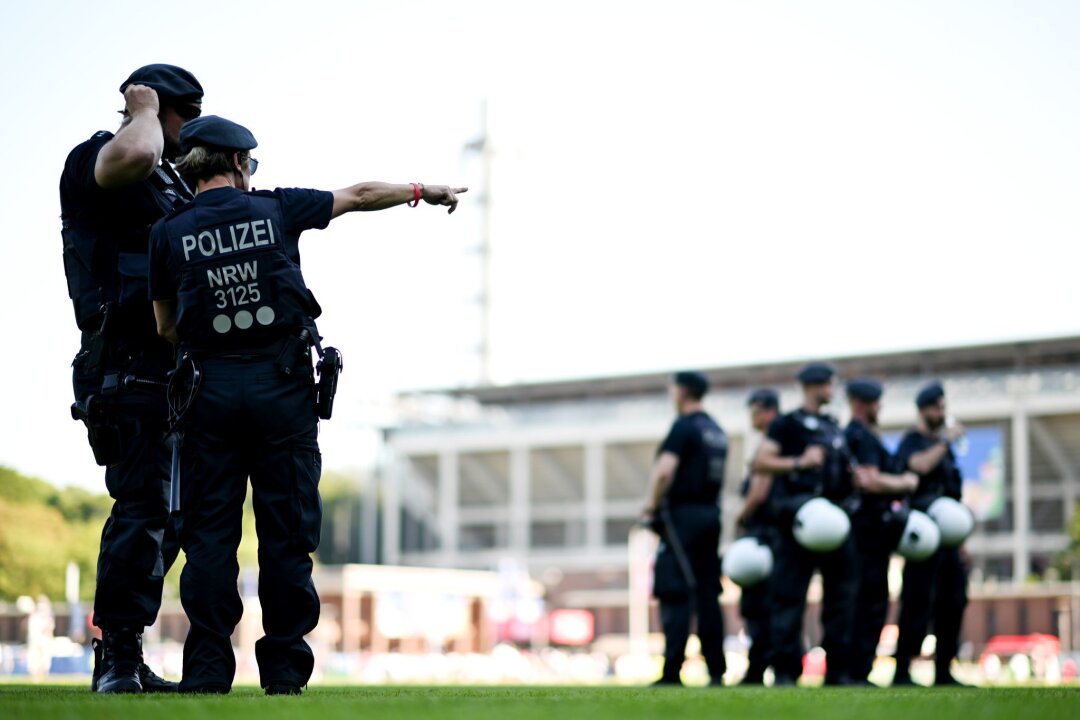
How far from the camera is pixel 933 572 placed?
35.3ft

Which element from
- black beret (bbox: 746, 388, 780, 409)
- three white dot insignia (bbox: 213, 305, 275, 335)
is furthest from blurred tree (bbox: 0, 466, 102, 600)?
three white dot insignia (bbox: 213, 305, 275, 335)

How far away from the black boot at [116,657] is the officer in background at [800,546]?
5.15 meters

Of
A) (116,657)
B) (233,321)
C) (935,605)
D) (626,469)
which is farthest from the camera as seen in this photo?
(626,469)

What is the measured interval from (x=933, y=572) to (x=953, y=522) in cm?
45

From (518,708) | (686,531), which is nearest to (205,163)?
(518,708)

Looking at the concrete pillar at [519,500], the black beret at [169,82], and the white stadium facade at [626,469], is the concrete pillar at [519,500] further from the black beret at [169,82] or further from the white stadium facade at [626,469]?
the black beret at [169,82]

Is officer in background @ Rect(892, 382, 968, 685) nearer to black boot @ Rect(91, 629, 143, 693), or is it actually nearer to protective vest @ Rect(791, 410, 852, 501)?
protective vest @ Rect(791, 410, 852, 501)

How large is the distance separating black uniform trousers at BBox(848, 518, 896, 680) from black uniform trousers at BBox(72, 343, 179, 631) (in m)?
5.60

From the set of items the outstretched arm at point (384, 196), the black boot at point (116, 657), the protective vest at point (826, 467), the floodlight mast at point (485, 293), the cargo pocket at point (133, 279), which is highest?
the floodlight mast at point (485, 293)

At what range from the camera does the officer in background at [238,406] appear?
5598mm

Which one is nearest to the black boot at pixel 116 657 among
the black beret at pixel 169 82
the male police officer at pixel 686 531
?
the black beret at pixel 169 82

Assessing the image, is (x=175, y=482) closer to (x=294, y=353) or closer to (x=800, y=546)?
(x=294, y=353)

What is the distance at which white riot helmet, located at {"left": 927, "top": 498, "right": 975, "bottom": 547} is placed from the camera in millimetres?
10500

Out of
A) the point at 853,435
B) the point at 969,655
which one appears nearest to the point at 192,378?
the point at 853,435
